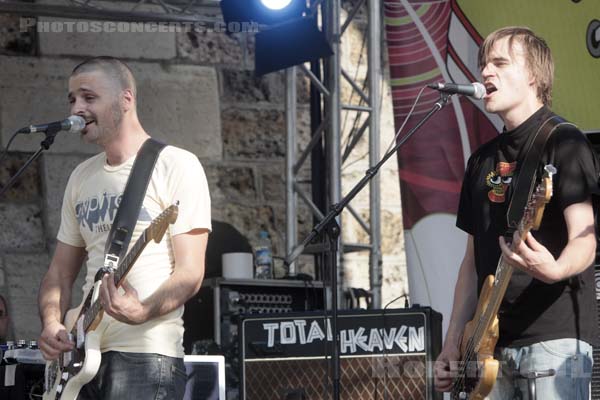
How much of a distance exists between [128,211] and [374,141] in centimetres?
353

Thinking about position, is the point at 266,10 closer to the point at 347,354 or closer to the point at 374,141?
the point at 374,141

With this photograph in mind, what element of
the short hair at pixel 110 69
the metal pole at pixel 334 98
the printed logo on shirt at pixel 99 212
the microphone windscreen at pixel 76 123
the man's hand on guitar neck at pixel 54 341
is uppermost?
the metal pole at pixel 334 98

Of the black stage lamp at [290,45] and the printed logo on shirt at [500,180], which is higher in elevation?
the black stage lamp at [290,45]

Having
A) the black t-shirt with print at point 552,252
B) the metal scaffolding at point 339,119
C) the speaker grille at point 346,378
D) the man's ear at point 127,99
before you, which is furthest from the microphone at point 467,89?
the metal scaffolding at point 339,119

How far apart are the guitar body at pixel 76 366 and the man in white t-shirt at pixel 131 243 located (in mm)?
28

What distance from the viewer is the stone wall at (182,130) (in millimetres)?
7531

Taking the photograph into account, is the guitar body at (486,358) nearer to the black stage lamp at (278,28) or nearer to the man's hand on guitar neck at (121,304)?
the man's hand on guitar neck at (121,304)

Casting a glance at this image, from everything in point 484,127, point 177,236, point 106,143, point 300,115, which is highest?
point 300,115

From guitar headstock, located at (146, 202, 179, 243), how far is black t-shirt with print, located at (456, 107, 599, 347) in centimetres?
95

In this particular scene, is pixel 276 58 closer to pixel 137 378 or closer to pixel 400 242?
pixel 400 242

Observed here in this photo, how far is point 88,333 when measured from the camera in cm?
345

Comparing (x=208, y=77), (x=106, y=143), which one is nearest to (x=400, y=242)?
(x=208, y=77)

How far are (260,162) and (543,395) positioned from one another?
4984 millimetres

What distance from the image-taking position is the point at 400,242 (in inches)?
321
